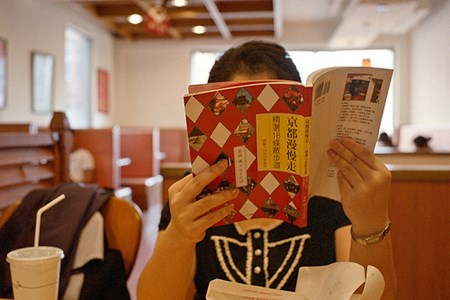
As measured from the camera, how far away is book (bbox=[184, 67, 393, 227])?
0.74 meters

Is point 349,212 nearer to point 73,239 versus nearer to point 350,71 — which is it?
point 350,71

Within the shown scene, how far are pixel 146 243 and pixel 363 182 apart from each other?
11.9 ft

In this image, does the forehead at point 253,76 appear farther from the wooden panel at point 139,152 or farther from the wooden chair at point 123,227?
the wooden panel at point 139,152

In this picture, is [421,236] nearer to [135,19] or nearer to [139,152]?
[139,152]

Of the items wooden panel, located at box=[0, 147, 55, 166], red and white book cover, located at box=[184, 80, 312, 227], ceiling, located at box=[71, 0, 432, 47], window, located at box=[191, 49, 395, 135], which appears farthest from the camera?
window, located at box=[191, 49, 395, 135]

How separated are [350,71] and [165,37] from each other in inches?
313

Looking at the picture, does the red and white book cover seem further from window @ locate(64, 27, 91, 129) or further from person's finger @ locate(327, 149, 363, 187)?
window @ locate(64, 27, 91, 129)

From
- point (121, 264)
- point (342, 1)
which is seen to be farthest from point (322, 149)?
point (342, 1)

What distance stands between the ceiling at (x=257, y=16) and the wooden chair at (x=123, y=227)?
15.7 feet

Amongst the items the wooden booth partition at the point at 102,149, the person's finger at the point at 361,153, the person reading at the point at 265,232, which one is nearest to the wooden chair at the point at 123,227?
the person reading at the point at 265,232

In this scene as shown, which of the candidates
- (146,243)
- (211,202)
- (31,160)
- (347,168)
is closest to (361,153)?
(347,168)

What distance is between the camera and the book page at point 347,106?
815mm

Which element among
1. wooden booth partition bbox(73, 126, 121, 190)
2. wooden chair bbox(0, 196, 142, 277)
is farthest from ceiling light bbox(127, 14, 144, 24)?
wooden chair bbox(0, 196, 142, 277)

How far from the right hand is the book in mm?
16
